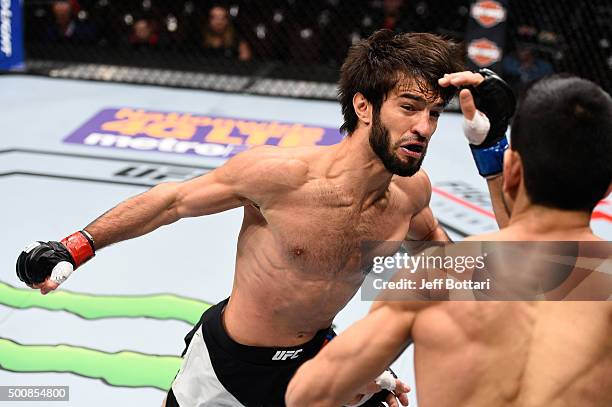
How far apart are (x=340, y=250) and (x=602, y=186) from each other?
110cm

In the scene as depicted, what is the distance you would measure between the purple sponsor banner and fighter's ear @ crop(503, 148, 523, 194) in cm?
397

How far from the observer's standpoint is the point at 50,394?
298 cm

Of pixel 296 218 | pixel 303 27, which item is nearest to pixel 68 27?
pixel 303 27

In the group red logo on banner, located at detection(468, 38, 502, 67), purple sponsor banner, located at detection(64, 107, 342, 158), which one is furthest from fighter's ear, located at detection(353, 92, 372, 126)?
red logo on banner, located at detection(468, 38, 502, 67)

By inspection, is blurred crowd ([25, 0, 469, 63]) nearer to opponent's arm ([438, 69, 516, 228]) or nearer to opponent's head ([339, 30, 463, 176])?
opponent's head ([339, 30, 463, 176])

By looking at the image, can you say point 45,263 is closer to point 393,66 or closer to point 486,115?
point 393,66

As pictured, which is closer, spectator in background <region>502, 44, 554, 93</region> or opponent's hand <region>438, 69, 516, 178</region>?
opponent's hand <region>438, 69, 516, 178</region>

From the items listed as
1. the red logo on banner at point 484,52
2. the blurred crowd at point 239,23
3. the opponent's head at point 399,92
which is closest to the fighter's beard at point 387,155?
the opponent's head at point 399,92

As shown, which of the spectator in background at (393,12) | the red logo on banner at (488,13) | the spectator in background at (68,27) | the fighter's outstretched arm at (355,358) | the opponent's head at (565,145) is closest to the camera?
the opponent's head at (565,145)

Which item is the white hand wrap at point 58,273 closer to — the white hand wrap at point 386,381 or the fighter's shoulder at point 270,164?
the fighter's shoulder at point 270,164

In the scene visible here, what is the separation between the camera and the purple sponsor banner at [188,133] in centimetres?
536

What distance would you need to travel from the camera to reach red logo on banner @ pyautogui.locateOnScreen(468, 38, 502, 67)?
19.5 ft

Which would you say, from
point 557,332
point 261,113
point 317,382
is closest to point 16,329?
point 317,382

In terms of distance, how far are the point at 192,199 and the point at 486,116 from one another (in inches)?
31.0
